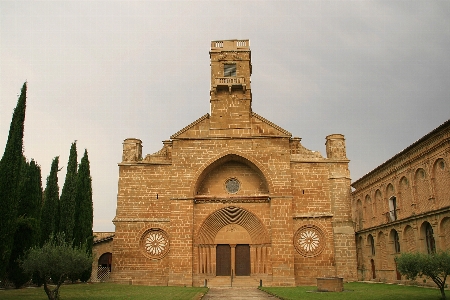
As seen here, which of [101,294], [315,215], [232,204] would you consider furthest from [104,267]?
[315,215]

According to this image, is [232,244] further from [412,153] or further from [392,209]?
[412,153]

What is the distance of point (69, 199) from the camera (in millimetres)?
25672

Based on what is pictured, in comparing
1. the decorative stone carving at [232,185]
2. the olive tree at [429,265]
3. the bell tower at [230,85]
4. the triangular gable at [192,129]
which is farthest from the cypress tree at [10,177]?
the olive tree at [429,265]

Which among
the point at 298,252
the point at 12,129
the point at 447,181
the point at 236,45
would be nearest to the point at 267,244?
the point at 298,252

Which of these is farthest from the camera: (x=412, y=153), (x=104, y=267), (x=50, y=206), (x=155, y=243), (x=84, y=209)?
(x=104, y=267)

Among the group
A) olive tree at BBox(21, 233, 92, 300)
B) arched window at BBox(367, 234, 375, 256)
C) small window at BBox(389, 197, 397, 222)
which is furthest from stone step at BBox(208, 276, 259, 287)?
olive tree at BBox(21, 233, 92, 300)

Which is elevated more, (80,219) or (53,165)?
(53,165)

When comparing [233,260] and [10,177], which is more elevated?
[10,177]

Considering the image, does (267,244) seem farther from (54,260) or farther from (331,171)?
(54,260)

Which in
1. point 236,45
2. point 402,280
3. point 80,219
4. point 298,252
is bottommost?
point 402,280

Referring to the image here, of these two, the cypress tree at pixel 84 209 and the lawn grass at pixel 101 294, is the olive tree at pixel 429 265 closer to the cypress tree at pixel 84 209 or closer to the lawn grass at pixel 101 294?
the lawn grass at pixel 101 294

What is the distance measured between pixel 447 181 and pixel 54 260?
17813mm

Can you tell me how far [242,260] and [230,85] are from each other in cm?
1186

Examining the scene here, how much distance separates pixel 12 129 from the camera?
1809 centimetres
